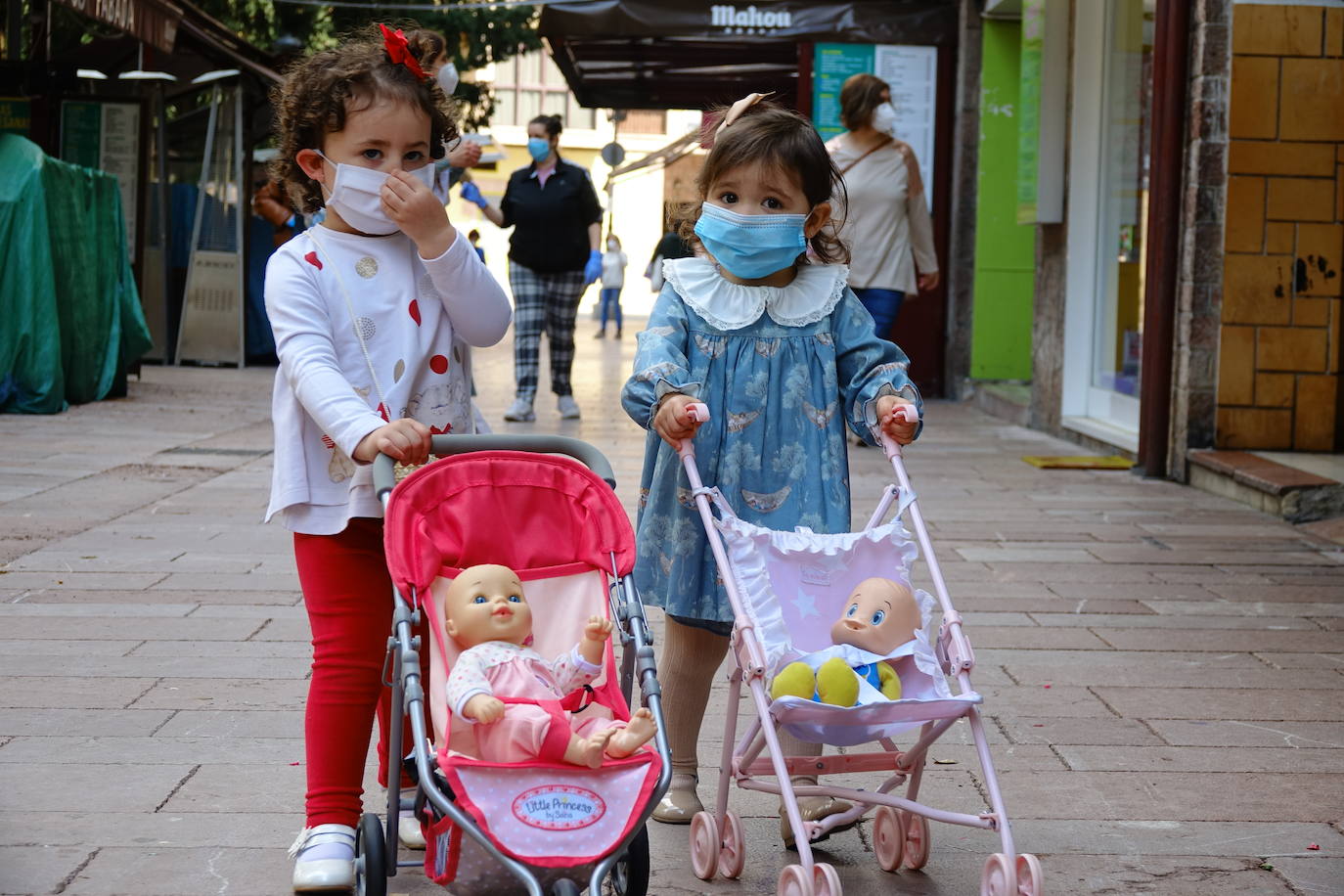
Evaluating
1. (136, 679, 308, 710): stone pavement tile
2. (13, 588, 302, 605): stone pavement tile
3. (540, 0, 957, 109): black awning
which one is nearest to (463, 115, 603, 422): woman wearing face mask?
(540, 0, 957, 109): black awning

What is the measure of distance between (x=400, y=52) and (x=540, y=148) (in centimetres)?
821

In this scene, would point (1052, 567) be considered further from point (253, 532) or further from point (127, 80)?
point (127, 80)

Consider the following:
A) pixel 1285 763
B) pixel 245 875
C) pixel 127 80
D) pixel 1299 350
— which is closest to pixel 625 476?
pixel 1299 350

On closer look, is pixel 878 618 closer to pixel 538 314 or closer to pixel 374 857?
pixel 374 857

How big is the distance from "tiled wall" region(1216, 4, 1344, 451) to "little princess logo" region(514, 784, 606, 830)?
6.55 metres

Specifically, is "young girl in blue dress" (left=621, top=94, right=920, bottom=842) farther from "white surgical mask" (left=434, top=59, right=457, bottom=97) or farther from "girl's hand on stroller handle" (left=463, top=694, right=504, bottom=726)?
"white surgical mask" (left=434, top=59, right=457, bottom=97)

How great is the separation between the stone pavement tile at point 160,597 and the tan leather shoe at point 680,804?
90.9 inches

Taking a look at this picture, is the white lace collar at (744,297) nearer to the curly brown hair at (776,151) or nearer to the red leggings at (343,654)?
the curly brown hair at (776,151)

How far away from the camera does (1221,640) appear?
5.16m

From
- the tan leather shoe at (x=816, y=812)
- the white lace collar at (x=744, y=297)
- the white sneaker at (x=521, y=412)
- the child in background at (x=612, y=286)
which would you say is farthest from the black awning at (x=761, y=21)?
the child in background at (x=612, y=286)

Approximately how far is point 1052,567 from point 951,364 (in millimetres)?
7250

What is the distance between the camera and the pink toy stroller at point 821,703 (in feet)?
9.10

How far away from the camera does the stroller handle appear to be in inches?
109

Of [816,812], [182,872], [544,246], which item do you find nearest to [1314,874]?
[816,812]
